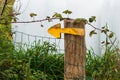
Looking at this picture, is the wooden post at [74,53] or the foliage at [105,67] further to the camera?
the foliage at [105,67]

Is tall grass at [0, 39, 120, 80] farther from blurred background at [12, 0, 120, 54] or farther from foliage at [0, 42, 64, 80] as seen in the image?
blurred background at [12, 0, 120, 54]

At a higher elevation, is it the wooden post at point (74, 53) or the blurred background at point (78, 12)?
the blurred background at point (78, 12)

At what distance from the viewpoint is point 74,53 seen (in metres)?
3.53

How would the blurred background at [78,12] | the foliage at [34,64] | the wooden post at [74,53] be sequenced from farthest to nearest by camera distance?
the blurred background at [78,12] → the foliage at [34,64] → the wooden post at [74,53]

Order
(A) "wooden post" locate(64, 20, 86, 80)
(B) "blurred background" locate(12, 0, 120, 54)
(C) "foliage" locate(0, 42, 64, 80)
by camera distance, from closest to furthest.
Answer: (A) "wooden post" locate(64, 20, 86, 80) < (C) "foliage" locate(0, 42, 64, 80) < (B) "blurred background" locate(12, 0, 120, 54)

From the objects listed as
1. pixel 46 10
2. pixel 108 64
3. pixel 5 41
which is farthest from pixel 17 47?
pixel 108 64

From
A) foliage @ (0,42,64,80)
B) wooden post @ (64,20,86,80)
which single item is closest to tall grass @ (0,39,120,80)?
foliage @ (0,42,64,80)

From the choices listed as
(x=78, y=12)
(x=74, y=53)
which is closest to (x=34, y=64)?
(x=74, y=53)

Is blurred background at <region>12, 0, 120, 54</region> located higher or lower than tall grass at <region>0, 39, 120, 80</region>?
higher

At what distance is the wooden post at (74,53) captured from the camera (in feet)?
11.5

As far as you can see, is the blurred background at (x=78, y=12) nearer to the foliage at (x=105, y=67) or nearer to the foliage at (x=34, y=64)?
the foliage at (x=105, y=67)

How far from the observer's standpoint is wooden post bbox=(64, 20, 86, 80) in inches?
138

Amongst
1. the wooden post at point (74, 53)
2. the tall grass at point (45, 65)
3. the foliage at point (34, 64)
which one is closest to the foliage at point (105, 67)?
the tall grass at point (45, 65)

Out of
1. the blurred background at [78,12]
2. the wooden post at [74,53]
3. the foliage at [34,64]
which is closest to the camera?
the wooden post at [74,53]
